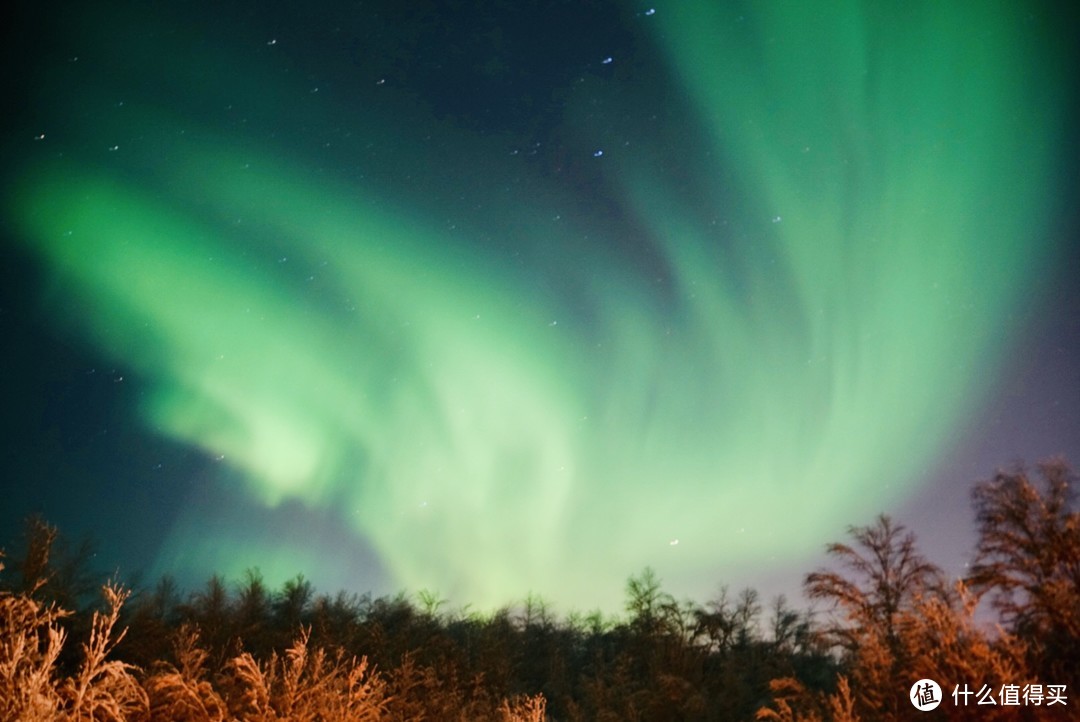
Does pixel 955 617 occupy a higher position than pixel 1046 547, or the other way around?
pixel 1046 547

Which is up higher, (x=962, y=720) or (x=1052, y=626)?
(x=1052, y=626)

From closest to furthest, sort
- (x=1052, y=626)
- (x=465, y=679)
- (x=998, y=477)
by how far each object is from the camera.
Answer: (x=1052, y=626)
(x=998, y=477)
(x=465, y=679)

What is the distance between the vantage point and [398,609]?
4578 cm

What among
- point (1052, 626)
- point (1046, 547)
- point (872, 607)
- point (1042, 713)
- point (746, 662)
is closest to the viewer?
point (1042, 713)

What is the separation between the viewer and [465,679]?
31859 millimetres

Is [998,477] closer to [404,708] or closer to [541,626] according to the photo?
[404,708]

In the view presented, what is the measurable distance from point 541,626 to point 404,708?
109 ft

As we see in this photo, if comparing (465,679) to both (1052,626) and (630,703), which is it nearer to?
(630,703)

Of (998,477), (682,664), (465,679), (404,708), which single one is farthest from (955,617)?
(465,679)

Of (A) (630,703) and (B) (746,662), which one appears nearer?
(A) (630,703)

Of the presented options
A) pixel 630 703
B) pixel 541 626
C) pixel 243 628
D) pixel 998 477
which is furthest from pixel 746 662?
pixel 243 628

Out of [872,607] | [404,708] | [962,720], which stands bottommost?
[404,708]

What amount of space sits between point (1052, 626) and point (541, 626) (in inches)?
1625

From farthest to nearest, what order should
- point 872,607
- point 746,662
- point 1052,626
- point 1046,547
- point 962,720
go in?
point 746,662
point 872,607
point 1046,547
point 1052,626
point 962,720
